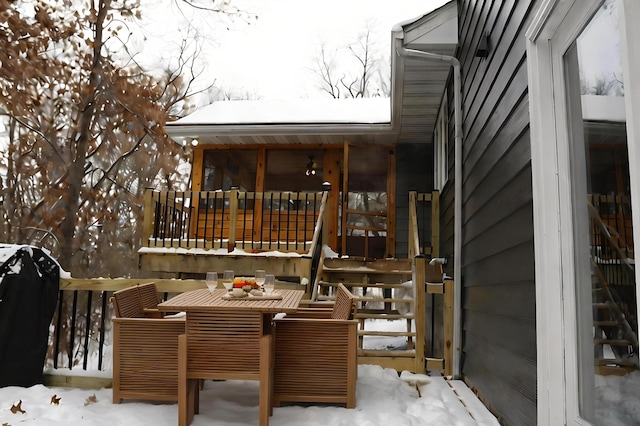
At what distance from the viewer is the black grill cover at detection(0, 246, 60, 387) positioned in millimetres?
3309

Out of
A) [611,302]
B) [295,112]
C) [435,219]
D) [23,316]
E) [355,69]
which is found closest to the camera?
[611,302]

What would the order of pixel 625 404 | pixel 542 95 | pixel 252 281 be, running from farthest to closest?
pixel 252 281 < pixel 542 95 < pixel 625 404

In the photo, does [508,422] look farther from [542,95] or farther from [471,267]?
[542,95]

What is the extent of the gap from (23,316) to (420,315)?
129 inches

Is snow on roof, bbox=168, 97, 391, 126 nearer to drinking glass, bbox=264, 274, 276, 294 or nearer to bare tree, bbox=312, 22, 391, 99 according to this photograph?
drinking glass, bbox=264, 274, 276, 294

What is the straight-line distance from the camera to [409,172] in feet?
26.6

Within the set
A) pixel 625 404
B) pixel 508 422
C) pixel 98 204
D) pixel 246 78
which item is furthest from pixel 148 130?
pixel 625 404

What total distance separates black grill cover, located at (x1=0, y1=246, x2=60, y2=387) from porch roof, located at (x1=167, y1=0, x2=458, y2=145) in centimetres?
400

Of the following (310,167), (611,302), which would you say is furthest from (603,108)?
(310,167)

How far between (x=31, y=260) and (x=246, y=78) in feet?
54.6

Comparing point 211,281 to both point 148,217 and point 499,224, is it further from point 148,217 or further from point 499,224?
point 148,217

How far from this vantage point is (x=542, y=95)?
2.01 meters

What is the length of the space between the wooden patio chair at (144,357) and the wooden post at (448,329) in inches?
93.1

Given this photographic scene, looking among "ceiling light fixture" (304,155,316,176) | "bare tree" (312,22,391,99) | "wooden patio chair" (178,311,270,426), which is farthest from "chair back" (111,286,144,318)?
"bare tree" (312,22,391,99)
